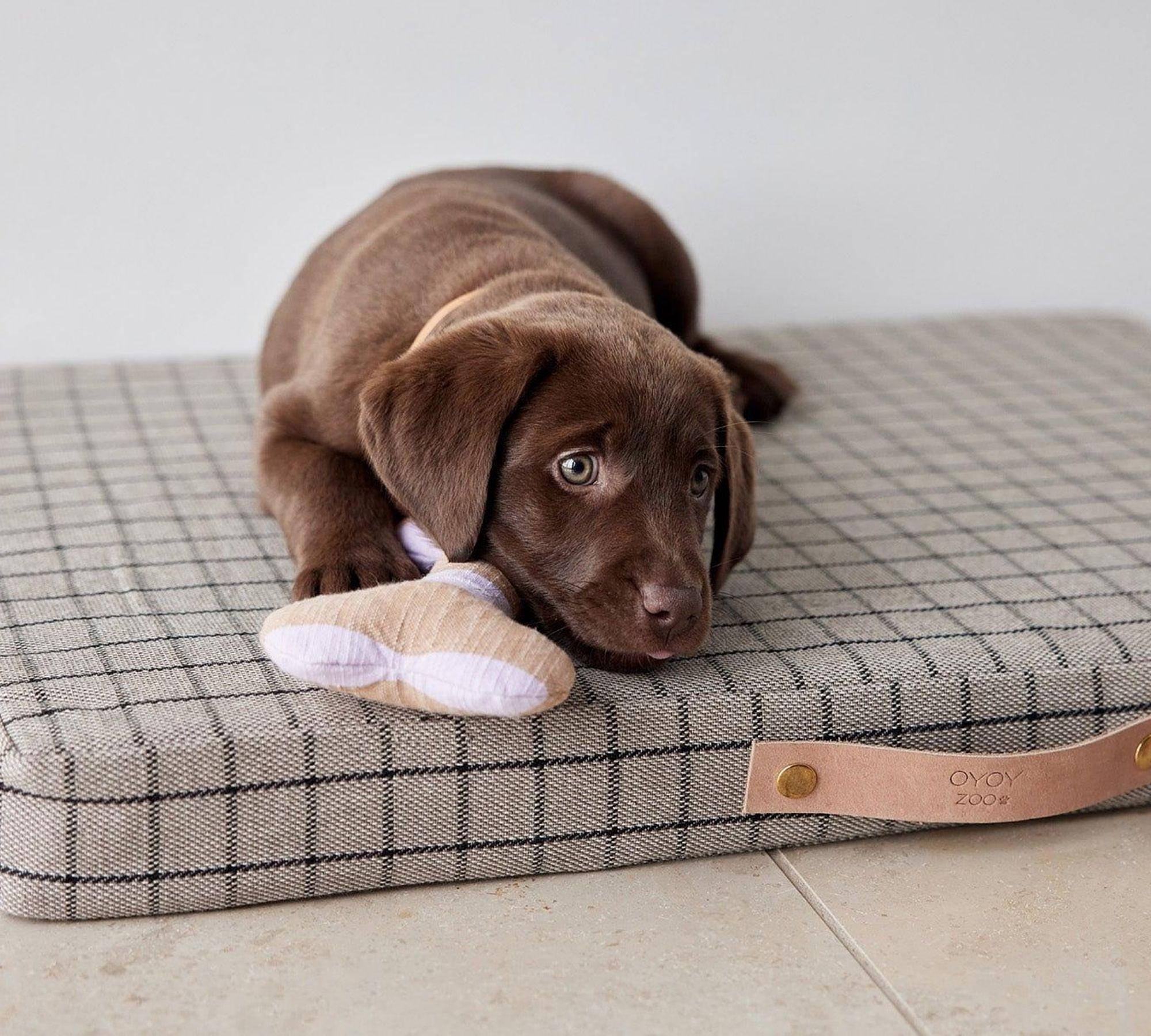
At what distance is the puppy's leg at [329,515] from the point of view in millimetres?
2266

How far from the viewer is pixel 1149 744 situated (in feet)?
7.48

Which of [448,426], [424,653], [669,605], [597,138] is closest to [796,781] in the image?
[669,605]

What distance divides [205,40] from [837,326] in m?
1.83

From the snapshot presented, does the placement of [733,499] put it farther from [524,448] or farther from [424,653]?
[424,653]

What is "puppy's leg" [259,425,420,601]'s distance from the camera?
2.27 metres

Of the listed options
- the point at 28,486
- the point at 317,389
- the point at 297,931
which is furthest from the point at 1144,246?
the point at 297,931

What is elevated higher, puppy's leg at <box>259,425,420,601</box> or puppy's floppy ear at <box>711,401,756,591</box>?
puppy's floppy ear at <box>711,401,756,591</box>

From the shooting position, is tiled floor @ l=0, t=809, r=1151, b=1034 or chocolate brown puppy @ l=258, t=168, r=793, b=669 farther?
chocolate brown puppy @ l=258, t=168, r=793, b=669

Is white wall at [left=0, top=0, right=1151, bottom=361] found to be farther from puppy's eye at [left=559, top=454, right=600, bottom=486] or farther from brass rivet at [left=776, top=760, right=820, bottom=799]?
brass rivet at [left=776, top=760, right=820, bottom=799]

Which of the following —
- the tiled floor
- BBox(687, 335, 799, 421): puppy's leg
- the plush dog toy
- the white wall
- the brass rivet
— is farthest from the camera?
the white wall

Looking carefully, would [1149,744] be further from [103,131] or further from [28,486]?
[103,131]

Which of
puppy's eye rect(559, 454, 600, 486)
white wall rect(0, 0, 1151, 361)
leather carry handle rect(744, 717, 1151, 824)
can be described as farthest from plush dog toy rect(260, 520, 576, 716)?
white wall rect(0, 0, 1151, 361)

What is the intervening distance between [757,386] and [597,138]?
1.07 m

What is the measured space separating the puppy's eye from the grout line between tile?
0.61 metres
